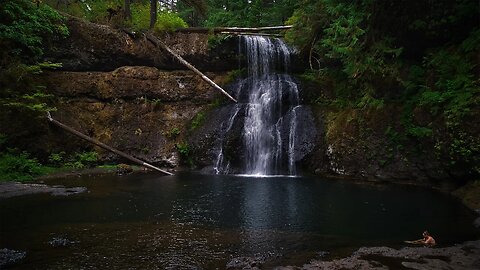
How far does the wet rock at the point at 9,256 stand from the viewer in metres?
5.95

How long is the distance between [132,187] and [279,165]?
697cm

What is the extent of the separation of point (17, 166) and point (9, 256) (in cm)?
982

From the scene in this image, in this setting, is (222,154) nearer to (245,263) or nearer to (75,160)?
(75,160)

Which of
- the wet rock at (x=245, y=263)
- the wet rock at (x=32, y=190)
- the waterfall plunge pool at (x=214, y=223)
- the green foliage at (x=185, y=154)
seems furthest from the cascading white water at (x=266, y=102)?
the wet rock at (x=245, y=263)

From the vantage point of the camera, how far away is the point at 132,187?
1319cm

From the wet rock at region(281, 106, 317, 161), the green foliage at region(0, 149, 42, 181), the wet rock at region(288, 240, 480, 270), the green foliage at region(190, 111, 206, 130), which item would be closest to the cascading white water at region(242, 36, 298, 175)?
the wet rock at region(281, 106, 317, 161)

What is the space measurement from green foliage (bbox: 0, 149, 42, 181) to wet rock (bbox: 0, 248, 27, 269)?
316 inches

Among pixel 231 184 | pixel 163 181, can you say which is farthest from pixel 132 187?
pixel 231 184

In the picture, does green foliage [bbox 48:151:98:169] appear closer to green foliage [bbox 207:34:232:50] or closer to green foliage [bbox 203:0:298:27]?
green foliage [bbox 207:34:232:50]

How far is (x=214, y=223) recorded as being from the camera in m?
8.82

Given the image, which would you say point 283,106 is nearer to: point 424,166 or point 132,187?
point 424,166

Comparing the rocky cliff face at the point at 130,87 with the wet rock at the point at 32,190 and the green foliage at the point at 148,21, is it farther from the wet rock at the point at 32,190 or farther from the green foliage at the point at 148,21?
the wet rock at the point at 32,190

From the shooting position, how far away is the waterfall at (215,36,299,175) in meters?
17.4

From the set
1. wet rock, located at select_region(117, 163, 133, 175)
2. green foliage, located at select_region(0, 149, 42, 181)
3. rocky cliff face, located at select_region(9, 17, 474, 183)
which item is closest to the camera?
green foliage, located at select_region(0, 149, 42, 181)
